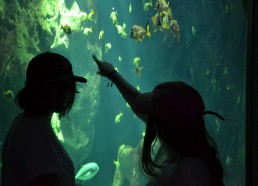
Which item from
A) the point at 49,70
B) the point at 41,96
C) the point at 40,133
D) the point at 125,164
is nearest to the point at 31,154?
the point at 40,133

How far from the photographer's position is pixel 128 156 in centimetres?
1495

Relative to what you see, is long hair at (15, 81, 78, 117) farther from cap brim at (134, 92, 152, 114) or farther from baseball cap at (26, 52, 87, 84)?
cap brim at (134, 92, 152, 114)

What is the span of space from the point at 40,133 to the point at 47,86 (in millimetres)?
270

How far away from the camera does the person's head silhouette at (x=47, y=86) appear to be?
5.59ft

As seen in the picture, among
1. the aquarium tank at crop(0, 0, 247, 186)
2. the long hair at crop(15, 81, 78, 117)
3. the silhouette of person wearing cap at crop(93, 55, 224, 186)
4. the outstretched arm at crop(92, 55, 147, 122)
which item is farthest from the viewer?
the aquarium tank at crop(0, 0, 247, 186)

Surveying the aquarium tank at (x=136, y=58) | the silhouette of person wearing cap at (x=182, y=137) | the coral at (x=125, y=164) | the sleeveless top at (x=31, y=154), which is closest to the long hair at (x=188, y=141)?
the silhouette of person wearing cap at (x=182, y=137)

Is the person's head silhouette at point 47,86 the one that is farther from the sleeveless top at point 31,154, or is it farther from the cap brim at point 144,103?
the cap brim at point 144,103

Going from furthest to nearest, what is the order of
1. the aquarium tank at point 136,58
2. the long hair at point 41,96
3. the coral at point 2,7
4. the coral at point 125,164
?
the coral at point 125,164 < the aquarium tank at point 136,58 < the coral at point 2,7 < the long hair at point 41,96

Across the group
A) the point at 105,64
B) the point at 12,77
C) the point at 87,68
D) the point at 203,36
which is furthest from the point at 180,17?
the point at 105,64

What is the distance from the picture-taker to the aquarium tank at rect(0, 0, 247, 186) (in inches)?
346

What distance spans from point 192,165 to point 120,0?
109 feet

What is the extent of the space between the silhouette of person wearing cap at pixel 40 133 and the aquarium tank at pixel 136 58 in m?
4.48

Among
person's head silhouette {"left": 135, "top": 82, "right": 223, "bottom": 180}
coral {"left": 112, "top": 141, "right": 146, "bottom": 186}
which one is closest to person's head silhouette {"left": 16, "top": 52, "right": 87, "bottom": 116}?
person's head silhouette {"left": 135, "top": 82, "right": 223, "bottom": 180}

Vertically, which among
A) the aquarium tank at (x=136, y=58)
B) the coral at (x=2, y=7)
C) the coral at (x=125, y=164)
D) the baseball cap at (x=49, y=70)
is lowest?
the coral at (x=125, y=164)
